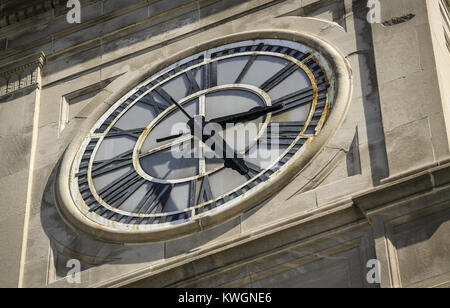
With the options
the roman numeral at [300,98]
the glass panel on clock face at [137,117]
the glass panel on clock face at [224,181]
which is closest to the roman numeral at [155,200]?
the glass panel on clock face at [224,181]

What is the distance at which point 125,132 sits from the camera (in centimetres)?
1747

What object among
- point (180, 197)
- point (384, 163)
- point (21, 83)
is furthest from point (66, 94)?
point (384, 163)

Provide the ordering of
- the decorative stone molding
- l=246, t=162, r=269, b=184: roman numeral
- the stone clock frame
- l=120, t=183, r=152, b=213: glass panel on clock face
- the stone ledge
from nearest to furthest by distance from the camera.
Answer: the stone ledge < the stone clock frame < l=246, t=162, r=269, b=184: roman numeral < l=120, t=183, r=152, b=213: glass panel on clock face < the decorative stone molding

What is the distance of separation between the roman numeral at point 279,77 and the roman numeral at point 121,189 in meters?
1.60

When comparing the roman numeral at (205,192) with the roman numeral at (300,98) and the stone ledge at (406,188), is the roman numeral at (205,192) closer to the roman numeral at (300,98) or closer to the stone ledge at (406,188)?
the roman numeral at (300,98)

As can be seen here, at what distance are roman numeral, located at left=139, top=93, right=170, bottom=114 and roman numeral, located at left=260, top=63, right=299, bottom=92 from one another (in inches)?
44.4

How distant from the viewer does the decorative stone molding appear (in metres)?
18.7

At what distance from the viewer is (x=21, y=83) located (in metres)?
18.8

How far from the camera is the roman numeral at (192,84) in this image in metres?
17.6

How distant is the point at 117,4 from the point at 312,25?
266 centimetres

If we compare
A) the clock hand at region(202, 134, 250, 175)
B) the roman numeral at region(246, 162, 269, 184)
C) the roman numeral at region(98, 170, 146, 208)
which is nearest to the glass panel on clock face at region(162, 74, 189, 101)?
the clock hand at region(202, 134, 250, 175)

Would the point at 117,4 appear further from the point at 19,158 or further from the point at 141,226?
the point at 141,226

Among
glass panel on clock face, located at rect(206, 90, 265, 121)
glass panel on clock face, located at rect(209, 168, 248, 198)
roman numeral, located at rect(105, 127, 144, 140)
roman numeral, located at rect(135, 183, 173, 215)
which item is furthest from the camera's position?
roman numeral, located at rect(105, 127, 144, 140)

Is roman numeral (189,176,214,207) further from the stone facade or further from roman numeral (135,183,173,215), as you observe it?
the stone facade
